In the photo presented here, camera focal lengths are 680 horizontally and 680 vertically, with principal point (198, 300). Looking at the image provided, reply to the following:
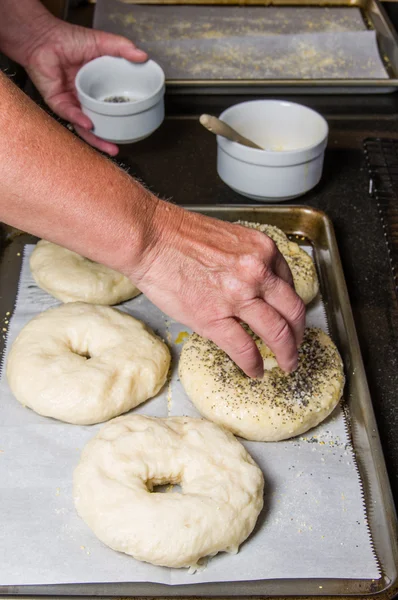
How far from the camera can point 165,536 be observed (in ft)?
4.81

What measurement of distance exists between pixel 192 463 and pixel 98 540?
276mm

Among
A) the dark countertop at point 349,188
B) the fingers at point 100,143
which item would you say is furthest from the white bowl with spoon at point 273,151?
the fingers at point 100,143

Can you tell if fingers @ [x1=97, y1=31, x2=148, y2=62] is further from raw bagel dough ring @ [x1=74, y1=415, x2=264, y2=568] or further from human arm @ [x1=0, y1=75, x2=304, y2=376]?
raw bagel dough ring @ [x1=74, y1=415, x2=264, y2=568]

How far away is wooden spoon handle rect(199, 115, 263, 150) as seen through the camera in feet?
7.15

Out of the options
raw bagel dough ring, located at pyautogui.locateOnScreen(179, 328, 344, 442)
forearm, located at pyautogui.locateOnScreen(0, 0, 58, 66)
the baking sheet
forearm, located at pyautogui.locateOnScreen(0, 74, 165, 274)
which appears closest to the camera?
forearm, located at pyautogui.locateOnScreen(0, 74, 165, 274)

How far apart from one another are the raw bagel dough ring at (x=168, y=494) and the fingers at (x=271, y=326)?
26cm

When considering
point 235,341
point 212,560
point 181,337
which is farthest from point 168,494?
point 181,337

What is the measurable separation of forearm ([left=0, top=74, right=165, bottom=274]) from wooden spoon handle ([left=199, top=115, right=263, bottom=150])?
702mm

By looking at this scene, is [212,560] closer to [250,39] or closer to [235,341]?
[235,341]

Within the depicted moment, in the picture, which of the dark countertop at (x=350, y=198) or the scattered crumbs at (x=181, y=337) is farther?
the scattered crumbs at (x=181, y=337)

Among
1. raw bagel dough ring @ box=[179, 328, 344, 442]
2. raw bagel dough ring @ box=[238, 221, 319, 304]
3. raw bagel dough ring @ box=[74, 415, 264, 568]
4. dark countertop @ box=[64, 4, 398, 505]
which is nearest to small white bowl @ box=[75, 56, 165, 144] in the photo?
dark countertop @ box=[64, 4, 398, 505]

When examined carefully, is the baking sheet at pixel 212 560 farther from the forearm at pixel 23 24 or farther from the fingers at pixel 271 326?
the forearm at pixel 23 24

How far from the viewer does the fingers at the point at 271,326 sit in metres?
1.62

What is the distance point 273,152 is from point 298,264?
0.41m
